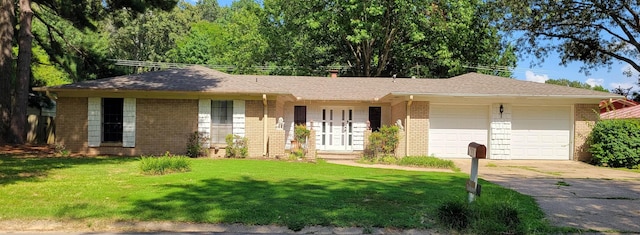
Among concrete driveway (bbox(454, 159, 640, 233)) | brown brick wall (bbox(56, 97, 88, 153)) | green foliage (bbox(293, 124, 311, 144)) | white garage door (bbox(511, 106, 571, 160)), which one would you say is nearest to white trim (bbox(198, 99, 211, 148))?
green foliage (bbox(293, 124, 311, 144))

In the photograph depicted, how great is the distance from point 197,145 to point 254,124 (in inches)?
87.9

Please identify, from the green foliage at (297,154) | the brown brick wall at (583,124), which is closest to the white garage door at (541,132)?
the brown brick wall at (583,124)

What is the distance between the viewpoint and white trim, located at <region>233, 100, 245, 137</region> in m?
17.1

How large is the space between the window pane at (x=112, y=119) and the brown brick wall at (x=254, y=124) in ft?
15.7

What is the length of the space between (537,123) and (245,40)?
77.1 feet

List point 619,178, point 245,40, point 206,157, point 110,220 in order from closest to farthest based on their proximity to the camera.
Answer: point 110,220 < point 619,178 < point 206,157 < point 245,40

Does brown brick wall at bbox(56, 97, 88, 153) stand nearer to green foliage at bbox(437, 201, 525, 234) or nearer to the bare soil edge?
the bare soil edge

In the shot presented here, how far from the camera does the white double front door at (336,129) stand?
20359mm

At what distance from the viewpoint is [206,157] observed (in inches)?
660

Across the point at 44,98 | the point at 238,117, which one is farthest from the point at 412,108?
the point at 44,98

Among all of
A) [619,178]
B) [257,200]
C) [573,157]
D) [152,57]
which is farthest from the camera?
A: [152,57]

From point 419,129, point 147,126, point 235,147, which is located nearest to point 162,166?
point 235,147

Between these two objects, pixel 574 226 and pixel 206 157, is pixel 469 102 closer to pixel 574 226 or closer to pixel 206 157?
pixel 206 157

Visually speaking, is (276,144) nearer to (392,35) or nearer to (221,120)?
(221,120)
